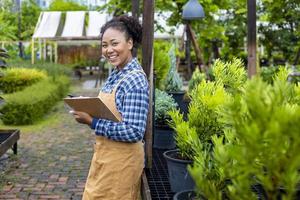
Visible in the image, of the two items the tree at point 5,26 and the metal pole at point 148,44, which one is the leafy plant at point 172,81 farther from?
the tree at point 5,26

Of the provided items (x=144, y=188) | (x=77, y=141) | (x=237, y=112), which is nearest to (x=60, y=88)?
(x=77, y=141)

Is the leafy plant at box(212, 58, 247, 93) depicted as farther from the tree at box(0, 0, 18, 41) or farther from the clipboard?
the tree at box(0, 0, 18, 41)

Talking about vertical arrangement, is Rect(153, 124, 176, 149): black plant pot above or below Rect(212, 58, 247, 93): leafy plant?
below

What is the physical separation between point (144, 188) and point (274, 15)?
8.40 meters

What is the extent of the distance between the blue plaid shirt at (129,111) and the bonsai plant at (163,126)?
2555 mm

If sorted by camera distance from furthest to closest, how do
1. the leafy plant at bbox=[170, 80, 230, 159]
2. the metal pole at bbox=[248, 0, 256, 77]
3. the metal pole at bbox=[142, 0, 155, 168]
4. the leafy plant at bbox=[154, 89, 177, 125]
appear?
the leafy plant at bbox=[154, 89, 177, 125] < the metal pole at bbox=[142, 0, 155, 168] < the metal pole at bbox=[248, 0, 256, 77] < the leafy plant at bbox=[170, 80, 230, 159]

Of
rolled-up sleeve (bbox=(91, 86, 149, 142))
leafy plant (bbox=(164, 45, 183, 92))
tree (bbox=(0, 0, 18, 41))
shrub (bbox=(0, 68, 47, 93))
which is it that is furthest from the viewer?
shrub (bbox=(0, 68, 47, 93))

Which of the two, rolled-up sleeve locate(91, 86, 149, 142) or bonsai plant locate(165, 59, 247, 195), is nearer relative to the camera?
rolled-up sleeve locate(91, 86, 149, 142)

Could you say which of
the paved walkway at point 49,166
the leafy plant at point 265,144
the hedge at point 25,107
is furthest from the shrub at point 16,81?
the leafy plant at point 265,144

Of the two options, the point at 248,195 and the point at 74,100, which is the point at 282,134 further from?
the point at 74,100

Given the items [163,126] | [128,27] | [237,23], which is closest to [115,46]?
[128,27]

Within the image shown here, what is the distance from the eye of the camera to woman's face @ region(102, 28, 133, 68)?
2.63 meters

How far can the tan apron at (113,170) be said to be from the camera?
2.69 meters

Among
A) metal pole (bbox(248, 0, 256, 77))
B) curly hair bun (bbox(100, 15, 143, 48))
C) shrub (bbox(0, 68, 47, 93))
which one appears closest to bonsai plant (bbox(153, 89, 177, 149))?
metal pole (bbox(248, 0, 256, 77))
